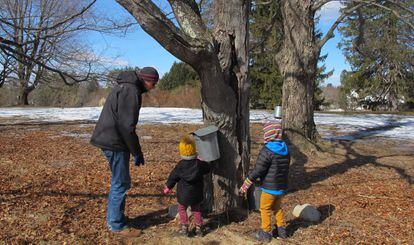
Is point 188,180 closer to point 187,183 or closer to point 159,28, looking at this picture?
point 187,183

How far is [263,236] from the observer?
155 inches

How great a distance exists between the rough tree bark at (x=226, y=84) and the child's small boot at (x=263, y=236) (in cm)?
70

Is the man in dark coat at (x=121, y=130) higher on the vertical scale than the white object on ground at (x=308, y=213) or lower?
higher

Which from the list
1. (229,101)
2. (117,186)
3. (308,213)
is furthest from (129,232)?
(308,213)

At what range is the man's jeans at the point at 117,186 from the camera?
385cm

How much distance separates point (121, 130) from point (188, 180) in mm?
858

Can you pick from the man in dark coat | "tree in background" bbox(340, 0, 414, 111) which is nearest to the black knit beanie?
the man in dark coat

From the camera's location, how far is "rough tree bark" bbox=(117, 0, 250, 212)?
4270 millimetres

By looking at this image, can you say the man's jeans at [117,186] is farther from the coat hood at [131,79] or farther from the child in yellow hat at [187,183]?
the coat hood at [131,79]

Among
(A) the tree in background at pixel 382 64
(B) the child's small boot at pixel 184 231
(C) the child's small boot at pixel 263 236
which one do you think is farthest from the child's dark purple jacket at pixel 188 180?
(A) the tree in background at pixel 382 64

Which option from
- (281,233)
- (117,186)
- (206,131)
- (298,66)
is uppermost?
(298,66)

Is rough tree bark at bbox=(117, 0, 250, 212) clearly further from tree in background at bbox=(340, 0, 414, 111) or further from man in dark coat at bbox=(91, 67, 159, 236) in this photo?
tree in background at bbox=(340, 0, 414, 111)

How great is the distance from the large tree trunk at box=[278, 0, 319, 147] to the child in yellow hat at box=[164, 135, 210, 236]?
451 centimetres

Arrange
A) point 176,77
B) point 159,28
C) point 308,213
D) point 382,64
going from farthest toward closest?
point 176,77
point 382,64
point 308,213
point 159,28
